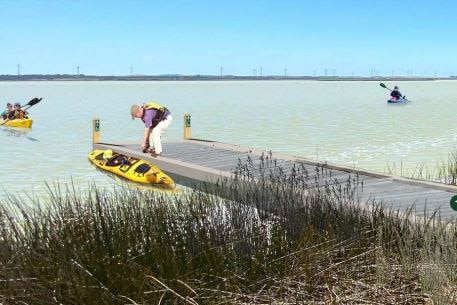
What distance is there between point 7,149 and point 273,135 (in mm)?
16018

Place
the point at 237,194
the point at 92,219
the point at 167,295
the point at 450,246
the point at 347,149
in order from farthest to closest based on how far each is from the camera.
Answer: the point at 347,149
the point at 237,194
the point at 92,219
the point at 450,246
the point at 167,295

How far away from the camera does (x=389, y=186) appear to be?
12398 mm

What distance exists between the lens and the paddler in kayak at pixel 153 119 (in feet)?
62.0

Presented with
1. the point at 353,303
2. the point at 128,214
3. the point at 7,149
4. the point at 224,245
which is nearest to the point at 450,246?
the point at 353,303

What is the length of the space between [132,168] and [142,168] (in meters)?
0.56

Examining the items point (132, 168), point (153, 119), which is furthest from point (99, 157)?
point (132, 168)

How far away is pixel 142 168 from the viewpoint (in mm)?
16844

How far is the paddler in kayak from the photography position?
18.9 m

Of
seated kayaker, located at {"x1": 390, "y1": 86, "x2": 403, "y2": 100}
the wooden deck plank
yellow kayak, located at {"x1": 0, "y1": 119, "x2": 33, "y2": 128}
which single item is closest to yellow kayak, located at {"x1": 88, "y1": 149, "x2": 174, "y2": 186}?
the wooden deck plank

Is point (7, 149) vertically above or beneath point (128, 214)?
beneath

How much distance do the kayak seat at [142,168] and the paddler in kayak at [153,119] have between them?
1.88 meters

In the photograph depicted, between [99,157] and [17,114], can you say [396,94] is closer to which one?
[17,114]

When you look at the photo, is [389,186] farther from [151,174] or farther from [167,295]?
[167,295]

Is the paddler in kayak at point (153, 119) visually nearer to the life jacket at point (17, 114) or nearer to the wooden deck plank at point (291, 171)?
the wooden deck plank at point (291, 171)
